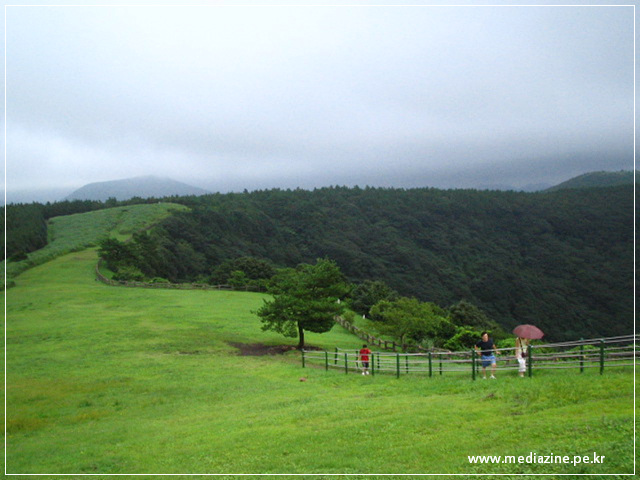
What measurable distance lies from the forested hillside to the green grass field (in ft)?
154

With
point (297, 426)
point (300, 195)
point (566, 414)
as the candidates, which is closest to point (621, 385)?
point (566, 414)

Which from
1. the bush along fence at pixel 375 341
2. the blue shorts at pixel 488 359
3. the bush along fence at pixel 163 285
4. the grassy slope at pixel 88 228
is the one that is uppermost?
the grassy slope at pixel 88 228

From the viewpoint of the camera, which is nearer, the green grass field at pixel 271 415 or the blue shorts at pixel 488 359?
the green grass field at pixel 271 415

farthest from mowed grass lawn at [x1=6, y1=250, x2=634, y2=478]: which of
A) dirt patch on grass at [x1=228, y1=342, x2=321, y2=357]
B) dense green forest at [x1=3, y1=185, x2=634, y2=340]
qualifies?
dense green forest at [x1=3, y1=185, x2=634, y2=340]

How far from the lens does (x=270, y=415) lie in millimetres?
13766

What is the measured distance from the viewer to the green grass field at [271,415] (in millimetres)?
9055

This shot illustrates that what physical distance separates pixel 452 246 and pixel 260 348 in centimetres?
13739

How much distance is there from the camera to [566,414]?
32.6 ft

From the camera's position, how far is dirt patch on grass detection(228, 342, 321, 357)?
85.8 ft

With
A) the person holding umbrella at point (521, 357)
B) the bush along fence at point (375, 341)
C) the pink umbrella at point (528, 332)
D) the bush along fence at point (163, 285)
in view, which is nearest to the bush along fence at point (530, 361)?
the person holding umbrella at point (521, 357)

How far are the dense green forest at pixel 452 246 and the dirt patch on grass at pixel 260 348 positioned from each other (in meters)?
35.5

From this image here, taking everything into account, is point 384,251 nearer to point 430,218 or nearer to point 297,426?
point 430,218

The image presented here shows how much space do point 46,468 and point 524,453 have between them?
10.5 meters

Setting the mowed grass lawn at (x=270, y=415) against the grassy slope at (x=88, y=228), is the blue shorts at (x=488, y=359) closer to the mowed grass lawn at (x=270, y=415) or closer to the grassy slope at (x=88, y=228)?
the mowed grass lawn at (x=270, y=415)
